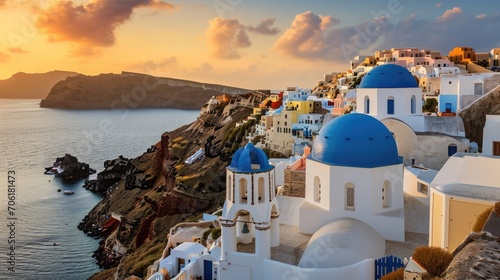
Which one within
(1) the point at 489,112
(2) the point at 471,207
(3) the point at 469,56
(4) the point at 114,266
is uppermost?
(3) the point at 469,56

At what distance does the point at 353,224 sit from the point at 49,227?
122 ft

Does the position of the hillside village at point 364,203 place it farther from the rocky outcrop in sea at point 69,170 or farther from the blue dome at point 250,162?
the rocky outcrop in sea at point 69,170

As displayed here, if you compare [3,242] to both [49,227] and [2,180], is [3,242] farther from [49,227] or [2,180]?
[2,180]

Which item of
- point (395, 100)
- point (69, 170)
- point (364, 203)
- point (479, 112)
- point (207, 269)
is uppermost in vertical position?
point (395, 100)

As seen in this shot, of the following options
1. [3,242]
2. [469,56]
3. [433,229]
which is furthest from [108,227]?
[469,56]

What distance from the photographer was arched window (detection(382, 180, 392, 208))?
13.3m

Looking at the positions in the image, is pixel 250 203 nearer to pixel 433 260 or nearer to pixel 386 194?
pixel 386 194

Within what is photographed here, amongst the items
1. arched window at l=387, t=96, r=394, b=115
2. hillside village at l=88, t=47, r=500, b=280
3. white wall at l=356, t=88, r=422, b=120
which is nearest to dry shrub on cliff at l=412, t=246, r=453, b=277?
hillside village at l=88, t=47, r=500, b=280

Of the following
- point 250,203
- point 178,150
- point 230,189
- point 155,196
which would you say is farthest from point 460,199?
point 178,150

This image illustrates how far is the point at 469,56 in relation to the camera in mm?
56250

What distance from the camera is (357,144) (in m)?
13.2

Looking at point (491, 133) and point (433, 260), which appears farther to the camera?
point (491, 133)

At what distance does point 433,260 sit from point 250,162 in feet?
18.4

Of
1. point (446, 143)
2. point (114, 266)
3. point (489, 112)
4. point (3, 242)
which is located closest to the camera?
point (446, 143)
